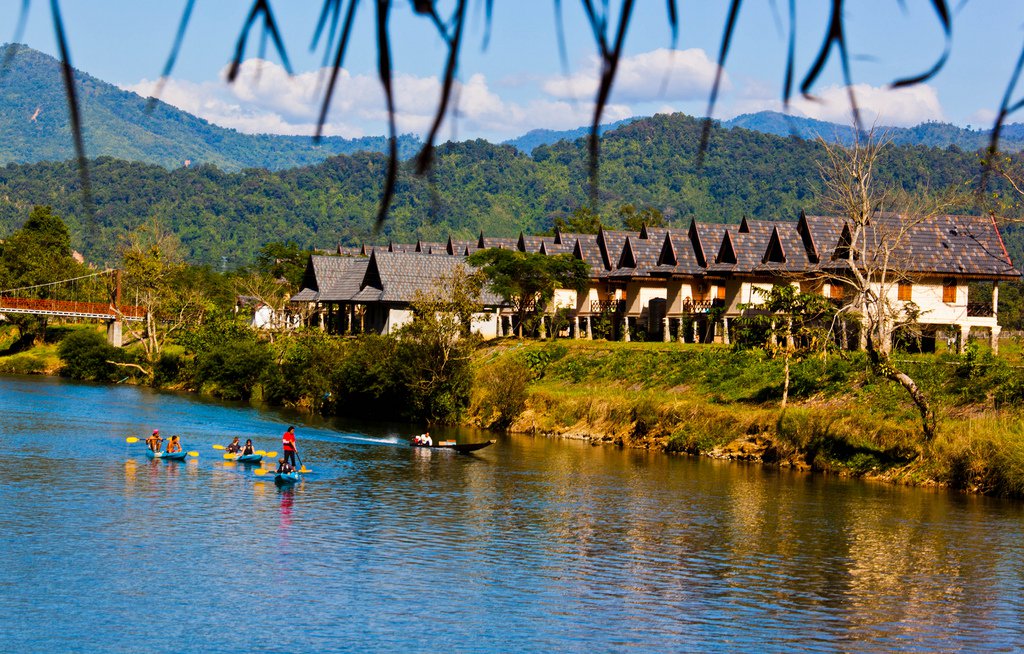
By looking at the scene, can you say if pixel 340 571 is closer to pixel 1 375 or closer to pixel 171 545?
pixel 171 545

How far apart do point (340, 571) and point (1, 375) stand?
2478 inches

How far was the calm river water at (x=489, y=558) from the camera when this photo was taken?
78.4 ft

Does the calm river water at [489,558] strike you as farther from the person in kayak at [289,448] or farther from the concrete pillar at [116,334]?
the concrete pillar at [116,334]

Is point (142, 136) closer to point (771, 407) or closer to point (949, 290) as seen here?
point (771, 407)

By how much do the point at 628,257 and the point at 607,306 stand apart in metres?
3.58

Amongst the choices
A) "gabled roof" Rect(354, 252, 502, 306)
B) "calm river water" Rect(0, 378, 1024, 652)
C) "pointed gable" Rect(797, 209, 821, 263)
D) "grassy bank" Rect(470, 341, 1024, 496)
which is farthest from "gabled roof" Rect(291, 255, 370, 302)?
"calm river water" Rect(0, 378, 1024, 652)

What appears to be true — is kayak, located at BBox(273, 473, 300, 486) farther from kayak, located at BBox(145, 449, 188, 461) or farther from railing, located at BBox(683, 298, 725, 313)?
railing, located at BBox(683, 298, 725, 313)

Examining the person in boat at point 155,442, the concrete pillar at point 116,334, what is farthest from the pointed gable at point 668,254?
the concrete pillar at point 116,334

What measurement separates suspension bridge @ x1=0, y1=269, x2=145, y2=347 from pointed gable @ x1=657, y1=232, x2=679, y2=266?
36.8 metres

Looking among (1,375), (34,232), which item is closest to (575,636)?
(1,375)

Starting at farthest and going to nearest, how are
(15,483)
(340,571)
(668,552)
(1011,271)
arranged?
(1011,271), (15,483), (668,552), (340,571)

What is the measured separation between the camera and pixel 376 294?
81.5m

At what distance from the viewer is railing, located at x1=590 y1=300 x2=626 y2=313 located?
76.6 m

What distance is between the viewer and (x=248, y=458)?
43188 millimetres
